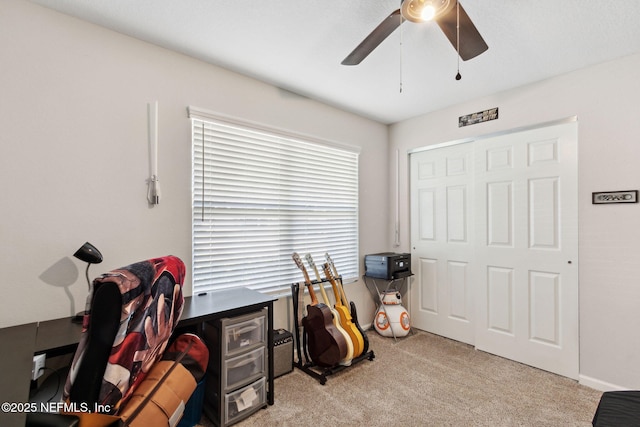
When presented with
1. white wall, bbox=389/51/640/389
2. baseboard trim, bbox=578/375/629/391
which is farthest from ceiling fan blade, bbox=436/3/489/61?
baseboard trim, bbox=578/375/629/391

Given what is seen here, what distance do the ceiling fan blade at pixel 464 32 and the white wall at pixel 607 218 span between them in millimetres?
1453

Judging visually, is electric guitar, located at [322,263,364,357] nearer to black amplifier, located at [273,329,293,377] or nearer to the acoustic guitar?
the acoustic guitar

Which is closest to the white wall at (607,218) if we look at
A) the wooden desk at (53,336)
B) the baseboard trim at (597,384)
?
the baseboard trim at (597,384)

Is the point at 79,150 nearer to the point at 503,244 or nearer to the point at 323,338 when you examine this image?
the point at 323,338

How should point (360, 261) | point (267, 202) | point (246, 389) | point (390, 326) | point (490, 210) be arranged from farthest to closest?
point (360, 261) < point (390, 326) < point (490, 210) < point (267, 202) < point (246, 389)

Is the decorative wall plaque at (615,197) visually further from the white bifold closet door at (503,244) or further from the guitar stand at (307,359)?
the guitar stand at (307,359)

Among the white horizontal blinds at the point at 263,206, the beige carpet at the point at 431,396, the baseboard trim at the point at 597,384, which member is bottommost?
the beige carpet at the point at 431,396

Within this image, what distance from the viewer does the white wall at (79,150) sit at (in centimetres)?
166

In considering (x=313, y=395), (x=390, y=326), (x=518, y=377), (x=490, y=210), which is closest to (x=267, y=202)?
(x=313, y=395)

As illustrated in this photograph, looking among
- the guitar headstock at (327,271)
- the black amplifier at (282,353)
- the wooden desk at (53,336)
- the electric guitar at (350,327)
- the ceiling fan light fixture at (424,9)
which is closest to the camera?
the wooden desk at (53,336)

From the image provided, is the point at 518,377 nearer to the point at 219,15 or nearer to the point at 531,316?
the point at 531,316

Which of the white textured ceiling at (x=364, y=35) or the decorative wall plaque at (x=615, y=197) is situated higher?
the white textured ceiling at (x=364, y=35)

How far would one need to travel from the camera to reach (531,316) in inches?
107

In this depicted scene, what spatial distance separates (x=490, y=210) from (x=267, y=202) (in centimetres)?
218
